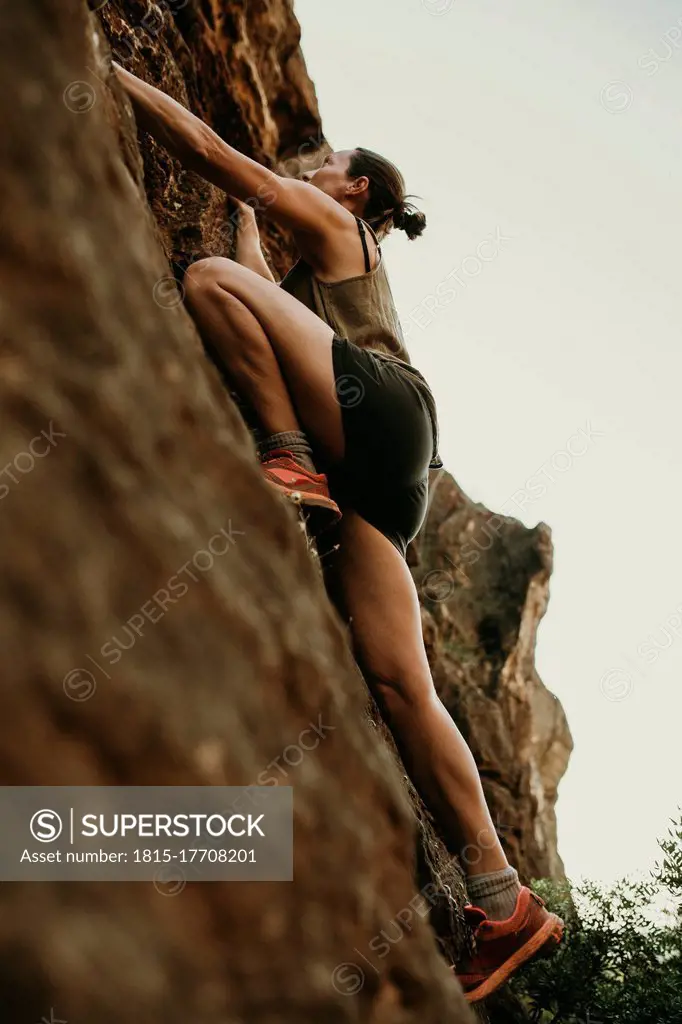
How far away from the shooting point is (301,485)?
8.60 feet

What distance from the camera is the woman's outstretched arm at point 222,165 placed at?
2.80 metres

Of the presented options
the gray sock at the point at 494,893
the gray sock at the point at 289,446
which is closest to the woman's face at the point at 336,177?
the gray sock at the point at 289,446

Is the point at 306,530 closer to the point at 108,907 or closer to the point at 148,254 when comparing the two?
the point at 148,254

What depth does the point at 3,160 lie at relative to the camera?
1.47 meters

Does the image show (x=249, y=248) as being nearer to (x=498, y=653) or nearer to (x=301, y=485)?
(x=301, y=485)

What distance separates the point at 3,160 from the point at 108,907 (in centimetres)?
135

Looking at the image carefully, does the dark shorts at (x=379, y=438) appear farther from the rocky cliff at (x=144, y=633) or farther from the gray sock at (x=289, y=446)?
the rocky cliff at (x=144, y=633)

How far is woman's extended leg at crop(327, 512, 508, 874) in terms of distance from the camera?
2799mm

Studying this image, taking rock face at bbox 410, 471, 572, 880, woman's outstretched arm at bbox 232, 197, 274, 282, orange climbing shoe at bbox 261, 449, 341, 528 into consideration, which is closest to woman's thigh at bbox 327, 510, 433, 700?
orange climbing shoe at bbox 261, 449, 341, 528

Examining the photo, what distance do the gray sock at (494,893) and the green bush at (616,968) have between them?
4765 millimetres

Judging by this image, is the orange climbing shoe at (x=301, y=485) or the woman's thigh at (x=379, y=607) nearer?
the orange climbing shoe at (x=301, y=485)

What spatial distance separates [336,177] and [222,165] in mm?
1209

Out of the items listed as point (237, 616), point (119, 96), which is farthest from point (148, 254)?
point (237, 616)

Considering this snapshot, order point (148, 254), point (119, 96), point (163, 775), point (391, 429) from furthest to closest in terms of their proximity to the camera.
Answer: point (391, 429)
point (119, 96)
point (148, 254)
point (163, 775)
